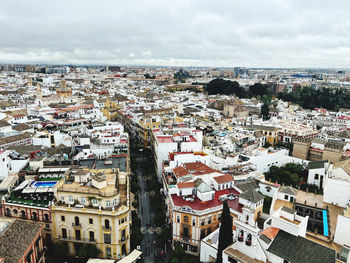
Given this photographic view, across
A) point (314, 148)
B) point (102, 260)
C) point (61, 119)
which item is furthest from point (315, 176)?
point (61, 119)

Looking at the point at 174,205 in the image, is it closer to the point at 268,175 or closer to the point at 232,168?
the point at 232,168

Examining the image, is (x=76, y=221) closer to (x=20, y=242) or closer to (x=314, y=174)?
(x=20, y=242)

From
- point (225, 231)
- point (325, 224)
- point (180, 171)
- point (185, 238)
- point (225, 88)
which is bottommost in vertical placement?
point (185, 238)

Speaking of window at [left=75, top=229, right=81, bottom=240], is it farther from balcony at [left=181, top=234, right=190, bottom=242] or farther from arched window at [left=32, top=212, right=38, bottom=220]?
balcony at [left=181, top=234, right=190, bottom=242]

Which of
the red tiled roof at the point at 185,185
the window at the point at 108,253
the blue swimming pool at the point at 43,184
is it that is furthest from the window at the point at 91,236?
the red tiled roof at the point at 185,185

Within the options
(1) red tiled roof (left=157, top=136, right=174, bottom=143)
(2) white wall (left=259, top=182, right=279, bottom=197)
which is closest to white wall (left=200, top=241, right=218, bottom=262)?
(2) white wall (left=259, top=182, right=279, bottom=197)

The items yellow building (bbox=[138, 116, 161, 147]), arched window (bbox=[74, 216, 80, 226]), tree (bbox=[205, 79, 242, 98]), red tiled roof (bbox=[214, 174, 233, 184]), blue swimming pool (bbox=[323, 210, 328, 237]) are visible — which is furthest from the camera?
tree (bbox=[205, 79, 242, 98])

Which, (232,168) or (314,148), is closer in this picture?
(232,168)

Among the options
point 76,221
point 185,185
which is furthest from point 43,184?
point 185,185
